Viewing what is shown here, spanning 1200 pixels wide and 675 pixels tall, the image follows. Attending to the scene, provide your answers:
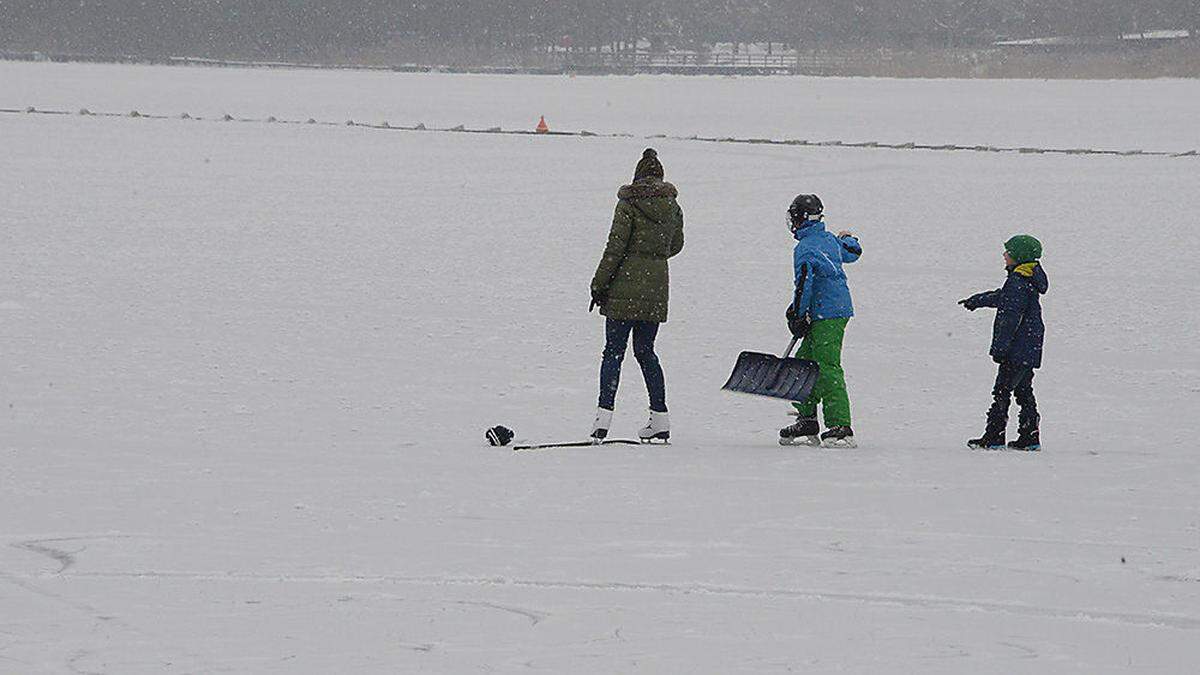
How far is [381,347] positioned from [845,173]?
16.9m

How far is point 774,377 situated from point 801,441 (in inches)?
18.2

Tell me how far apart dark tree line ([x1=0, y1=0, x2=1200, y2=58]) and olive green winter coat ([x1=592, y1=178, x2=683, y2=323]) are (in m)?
105

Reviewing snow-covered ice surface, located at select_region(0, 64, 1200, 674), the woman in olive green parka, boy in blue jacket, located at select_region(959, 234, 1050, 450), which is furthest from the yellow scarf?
the woman in olive green parka

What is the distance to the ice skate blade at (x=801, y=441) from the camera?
905 centimetres

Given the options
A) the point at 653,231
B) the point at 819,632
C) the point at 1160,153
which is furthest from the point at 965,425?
the point at 1160,153

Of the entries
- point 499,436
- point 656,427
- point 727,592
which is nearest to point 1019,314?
point 656,427

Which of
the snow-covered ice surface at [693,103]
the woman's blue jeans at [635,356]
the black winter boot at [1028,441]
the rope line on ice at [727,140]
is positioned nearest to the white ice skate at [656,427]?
the woman's blue jeans at [635,356]

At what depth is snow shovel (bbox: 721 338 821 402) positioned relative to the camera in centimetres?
871

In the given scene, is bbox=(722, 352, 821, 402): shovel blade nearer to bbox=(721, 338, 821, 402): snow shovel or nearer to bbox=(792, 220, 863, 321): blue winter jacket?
bbox=(721, 338, 821, 402): snow shovel

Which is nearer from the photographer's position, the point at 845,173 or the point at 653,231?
the point at 653,231

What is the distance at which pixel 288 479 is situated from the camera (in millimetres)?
7863

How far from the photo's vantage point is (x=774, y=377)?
8812mm

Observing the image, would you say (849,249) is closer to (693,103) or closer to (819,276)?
(819,276)

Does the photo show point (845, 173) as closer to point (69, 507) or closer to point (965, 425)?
point (965, 425)
